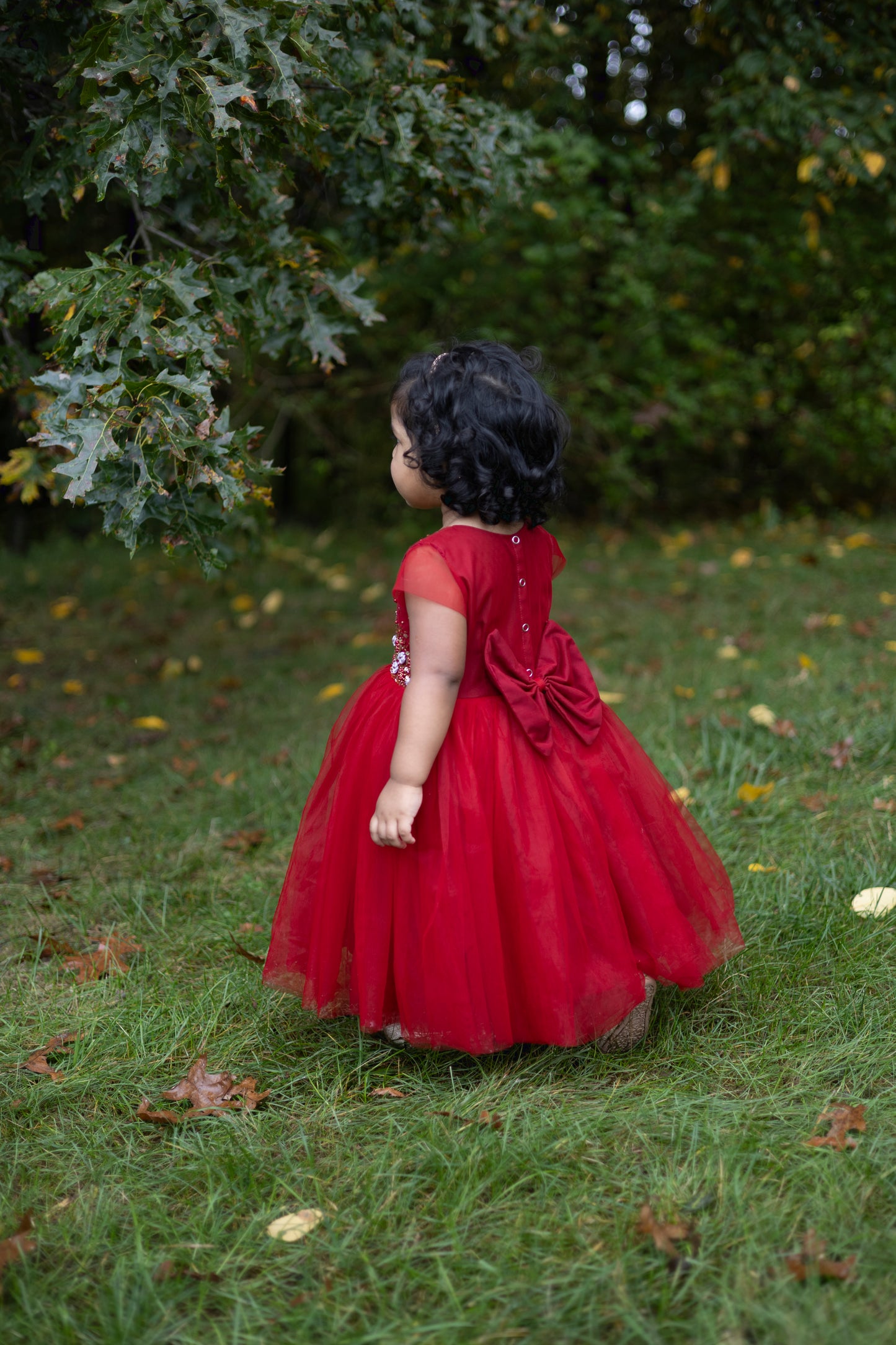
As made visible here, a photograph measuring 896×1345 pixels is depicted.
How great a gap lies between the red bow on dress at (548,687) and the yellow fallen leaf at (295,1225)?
879mm

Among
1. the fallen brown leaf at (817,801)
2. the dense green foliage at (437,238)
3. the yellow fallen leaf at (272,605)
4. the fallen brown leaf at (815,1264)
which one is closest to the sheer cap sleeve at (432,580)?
the dense green foliage at (437,238)

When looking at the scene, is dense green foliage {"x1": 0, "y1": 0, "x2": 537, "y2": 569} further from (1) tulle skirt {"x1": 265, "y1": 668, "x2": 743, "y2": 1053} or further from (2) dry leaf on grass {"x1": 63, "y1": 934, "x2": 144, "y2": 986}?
(2) dry leaf on grass {"x1": 63, "y1": 934, "x2": 144, "y2": 986}

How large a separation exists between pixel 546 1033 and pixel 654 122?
6.82 m

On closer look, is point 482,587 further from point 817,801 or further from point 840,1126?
point 817,801

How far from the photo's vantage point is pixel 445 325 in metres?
7.52

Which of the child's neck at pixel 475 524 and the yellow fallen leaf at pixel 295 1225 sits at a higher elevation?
the child's neck at pixel 475 524

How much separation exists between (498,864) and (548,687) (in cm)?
37

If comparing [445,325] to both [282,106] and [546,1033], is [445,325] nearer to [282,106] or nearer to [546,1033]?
[282,106]

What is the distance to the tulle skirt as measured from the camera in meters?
1.96

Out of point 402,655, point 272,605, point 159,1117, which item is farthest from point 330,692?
point 159,1117

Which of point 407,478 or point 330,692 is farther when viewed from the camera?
point 330,692

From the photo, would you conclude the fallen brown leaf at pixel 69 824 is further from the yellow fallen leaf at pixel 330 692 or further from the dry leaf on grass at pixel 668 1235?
the dry leaf on grass at pixel 668 1235

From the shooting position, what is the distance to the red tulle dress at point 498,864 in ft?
6.44

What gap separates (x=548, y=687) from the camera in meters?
2.13
